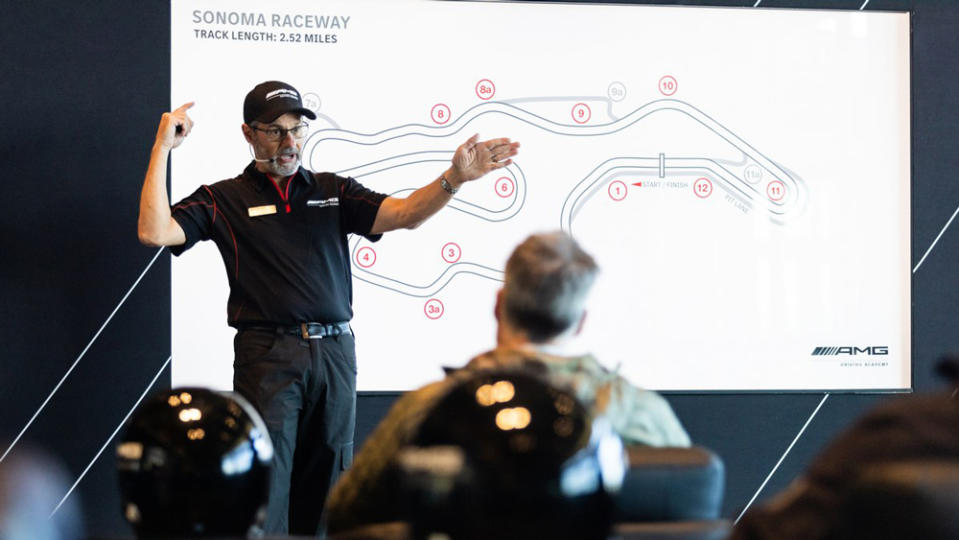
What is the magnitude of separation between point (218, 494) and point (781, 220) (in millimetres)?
3314

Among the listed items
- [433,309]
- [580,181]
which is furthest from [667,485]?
[580,181]

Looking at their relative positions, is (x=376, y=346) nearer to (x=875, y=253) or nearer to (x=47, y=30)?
(x=47, y=30)

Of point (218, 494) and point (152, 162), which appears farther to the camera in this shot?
point (152, 162)

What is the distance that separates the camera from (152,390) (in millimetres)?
4227

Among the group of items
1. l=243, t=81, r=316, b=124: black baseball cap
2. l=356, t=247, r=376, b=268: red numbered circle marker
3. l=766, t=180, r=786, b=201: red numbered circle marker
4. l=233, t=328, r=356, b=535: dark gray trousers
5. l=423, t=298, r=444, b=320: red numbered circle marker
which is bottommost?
l=233, t=328, r=356, b=535: dark gray trousers

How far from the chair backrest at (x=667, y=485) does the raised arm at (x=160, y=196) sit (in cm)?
217

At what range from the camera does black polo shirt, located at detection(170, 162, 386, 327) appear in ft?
11.7

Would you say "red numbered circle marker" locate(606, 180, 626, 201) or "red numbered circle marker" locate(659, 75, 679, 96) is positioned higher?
"red numbered circle marker" locate(659, 75, 679, 96)

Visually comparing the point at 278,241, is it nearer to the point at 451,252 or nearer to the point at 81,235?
the point at 451,252

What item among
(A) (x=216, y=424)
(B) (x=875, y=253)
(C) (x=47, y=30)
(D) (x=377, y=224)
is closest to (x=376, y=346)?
(D) (x=377, y=224)

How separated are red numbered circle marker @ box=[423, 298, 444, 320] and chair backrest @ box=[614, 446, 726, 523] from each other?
2606 mm

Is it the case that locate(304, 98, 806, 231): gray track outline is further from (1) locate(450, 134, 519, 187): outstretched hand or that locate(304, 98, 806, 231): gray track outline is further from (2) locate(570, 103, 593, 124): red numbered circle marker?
(1) locate(450, 134, 519, 187): outstretched hand

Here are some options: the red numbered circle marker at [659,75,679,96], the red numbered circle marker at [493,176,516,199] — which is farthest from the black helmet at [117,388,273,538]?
the red numbered circle marker at [659,75,679,96]

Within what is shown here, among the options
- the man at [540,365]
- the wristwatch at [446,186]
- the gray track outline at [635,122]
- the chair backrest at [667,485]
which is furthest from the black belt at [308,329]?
the chair backrest at [667,485]
